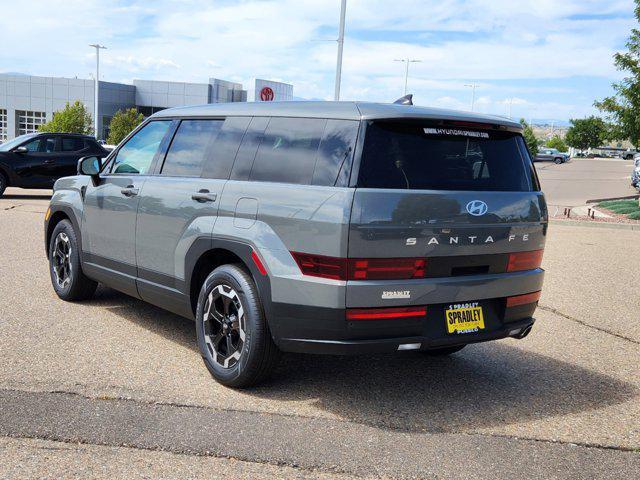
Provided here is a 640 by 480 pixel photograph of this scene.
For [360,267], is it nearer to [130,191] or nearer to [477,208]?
[477,208]

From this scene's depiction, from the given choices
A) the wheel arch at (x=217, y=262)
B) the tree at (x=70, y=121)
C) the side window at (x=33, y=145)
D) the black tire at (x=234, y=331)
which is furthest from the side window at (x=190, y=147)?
the tree at (x=70, y=121)

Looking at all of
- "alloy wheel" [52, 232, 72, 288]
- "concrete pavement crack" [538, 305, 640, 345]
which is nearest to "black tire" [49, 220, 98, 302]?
"alloy wheel" [52, 232, 72, 288]

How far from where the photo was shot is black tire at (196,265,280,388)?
4.58 metres

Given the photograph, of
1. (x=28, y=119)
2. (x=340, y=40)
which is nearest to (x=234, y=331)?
(x=340, y=40)

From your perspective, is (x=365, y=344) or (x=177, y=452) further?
(x=365, y=344)

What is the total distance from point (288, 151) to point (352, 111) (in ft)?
1.74

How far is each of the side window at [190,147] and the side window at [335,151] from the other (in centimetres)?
120

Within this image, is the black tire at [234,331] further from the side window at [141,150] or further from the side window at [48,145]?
the side window at [48,145]

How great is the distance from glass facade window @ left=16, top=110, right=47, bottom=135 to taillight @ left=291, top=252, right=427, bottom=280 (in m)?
77.5

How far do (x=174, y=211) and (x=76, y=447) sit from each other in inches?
80.1

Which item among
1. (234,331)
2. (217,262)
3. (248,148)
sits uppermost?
(248,148)

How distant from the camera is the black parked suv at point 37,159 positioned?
59.4ft

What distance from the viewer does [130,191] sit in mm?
5965

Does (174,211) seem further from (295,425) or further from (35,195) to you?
(35,195)
